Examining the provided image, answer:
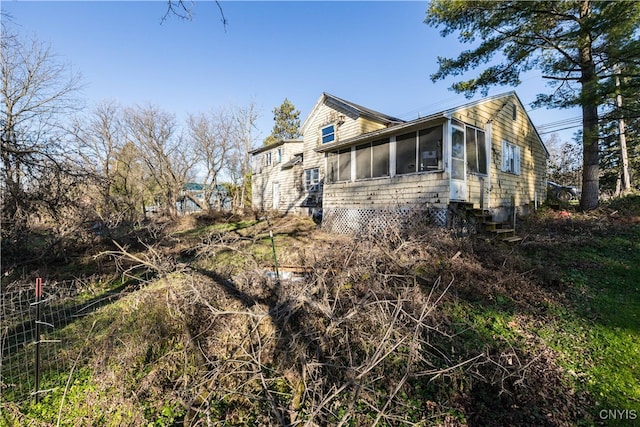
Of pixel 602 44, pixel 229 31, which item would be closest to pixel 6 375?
pixel 229 31

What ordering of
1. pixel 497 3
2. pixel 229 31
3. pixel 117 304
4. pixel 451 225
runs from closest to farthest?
pixel 229 31, pixel 117 304, pixel 451 225, pixel 497 3

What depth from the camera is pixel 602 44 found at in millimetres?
10195

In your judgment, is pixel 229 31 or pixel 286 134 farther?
pixel 286 134

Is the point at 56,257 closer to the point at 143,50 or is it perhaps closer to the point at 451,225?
the point at 143,50

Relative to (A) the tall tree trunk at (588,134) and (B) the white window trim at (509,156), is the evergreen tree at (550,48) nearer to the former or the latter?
(A) the tall tree trunk at (588,134)

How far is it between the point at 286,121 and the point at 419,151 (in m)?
33.4

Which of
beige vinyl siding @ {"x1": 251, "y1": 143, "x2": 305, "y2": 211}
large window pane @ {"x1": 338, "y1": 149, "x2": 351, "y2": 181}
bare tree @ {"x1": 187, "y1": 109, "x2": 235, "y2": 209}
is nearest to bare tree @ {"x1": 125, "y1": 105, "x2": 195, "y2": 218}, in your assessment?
bare tree @ {"x1": 187, "y1": 109, "x2": 235, "y2": 209}

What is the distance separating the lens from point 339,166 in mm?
12078

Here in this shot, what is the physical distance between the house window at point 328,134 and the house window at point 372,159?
16.4 ft

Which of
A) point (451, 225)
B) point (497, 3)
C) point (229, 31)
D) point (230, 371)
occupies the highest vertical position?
point (497, 3)

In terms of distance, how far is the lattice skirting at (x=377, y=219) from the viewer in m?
8.05

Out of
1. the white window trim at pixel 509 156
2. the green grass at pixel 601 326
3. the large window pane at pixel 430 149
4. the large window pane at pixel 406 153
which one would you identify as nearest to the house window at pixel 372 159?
the large window pane at pixel 406 153

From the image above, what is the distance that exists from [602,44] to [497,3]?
4206 millimetres

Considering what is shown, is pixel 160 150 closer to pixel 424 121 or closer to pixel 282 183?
pixel 282 183
